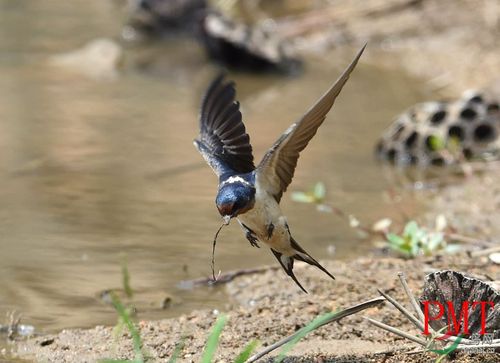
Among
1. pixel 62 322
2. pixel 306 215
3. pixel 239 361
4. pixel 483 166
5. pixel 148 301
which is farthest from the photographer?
pixel 483 166

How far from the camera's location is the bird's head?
10.5 ft

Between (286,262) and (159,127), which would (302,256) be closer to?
(286,262)

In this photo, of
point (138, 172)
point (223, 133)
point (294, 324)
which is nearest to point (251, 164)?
point (223, 133)

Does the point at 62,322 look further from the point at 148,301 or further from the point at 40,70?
the point at 40,70

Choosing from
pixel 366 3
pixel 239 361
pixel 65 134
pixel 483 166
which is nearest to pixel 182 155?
pixel 65 134

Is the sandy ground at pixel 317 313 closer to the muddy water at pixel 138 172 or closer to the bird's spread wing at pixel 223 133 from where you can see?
the muddy water at pixel 138 172

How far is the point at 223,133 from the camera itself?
3721mm

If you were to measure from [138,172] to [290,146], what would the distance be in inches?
138

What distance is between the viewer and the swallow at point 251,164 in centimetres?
321

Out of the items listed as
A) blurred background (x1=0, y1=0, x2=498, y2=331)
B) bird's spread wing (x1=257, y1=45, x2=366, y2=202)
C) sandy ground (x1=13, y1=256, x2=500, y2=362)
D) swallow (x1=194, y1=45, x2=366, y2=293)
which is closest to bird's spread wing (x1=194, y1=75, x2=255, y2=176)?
swallow (x1=194, y1=45, x2=366, y2=293)

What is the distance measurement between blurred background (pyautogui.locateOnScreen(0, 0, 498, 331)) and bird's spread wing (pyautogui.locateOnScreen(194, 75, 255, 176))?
39.2 inches

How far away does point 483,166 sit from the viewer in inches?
266

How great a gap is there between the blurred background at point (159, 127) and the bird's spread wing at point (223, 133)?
997mm

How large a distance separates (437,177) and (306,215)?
4.39 ft
